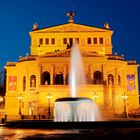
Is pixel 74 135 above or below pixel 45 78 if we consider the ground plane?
below

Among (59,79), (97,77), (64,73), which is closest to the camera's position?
(64,73)

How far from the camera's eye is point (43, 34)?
7262 cm

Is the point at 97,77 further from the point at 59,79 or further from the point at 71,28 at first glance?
the point at 71,28

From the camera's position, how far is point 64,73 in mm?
62875

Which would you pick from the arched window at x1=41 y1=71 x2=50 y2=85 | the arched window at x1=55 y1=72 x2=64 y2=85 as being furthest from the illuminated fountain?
the arched window at x1=41 y1=71 x2=50 y2=85

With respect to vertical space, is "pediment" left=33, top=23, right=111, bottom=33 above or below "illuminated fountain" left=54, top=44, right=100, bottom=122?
above

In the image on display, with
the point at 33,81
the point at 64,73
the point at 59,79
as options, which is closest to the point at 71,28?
the point at 59,79

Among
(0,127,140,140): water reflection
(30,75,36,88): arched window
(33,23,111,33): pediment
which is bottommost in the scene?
(0,127,140,140): water reflection

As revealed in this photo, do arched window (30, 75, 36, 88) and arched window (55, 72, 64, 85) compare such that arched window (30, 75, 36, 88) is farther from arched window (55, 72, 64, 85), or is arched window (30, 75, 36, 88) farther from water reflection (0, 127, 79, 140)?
water reflection (0, 127, 79, 140)

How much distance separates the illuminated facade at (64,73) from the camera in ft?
196

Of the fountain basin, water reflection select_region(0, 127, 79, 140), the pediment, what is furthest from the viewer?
the pediment

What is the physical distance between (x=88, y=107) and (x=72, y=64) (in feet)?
105

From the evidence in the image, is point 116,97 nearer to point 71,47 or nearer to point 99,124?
point 71,47

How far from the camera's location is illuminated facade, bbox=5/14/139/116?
59719 millimetres
